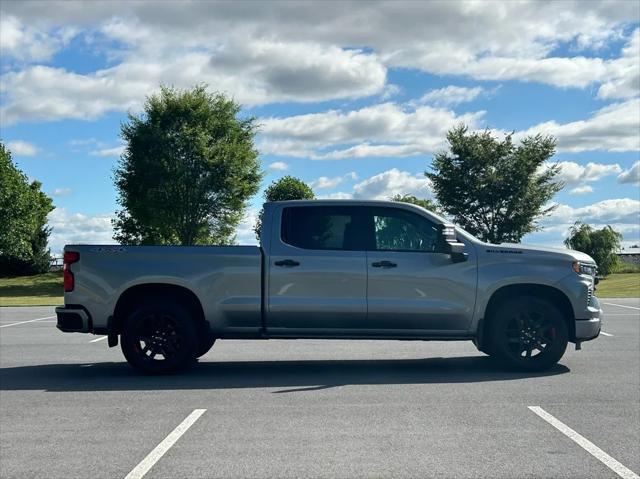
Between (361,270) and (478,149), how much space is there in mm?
40747

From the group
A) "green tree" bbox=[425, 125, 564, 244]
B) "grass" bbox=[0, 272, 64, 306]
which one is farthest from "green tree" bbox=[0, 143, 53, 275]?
"green tree" bbox=[425, 125, 564, 244]

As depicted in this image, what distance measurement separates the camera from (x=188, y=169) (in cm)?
4716

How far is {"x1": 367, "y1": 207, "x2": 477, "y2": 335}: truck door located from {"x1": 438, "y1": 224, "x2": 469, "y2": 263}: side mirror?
0.08 metres

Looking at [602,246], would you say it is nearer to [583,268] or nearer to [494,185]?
[494,185]

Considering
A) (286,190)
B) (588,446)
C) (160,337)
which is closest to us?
(588,446)

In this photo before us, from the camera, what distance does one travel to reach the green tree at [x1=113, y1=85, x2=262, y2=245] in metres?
47.1

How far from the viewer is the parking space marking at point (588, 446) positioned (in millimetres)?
5037

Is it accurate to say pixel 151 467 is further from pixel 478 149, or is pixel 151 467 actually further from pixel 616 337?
pixel 478 149

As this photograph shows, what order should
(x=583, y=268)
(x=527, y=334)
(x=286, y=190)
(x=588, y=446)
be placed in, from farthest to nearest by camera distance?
(x=286, y=190), (x=583, y=268), (x=527, y=334), (x=588, y=446)

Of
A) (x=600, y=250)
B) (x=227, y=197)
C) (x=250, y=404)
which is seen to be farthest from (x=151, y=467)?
(x=600, y=250)

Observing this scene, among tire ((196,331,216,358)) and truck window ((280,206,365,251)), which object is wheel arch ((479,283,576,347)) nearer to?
truck window ((280,206,365,251))

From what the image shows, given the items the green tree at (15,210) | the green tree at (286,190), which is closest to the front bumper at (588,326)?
the green tree at (15,210)

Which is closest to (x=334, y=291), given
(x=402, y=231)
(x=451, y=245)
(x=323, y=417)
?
(x=402, y=231)

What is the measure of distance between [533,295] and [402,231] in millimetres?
1803
